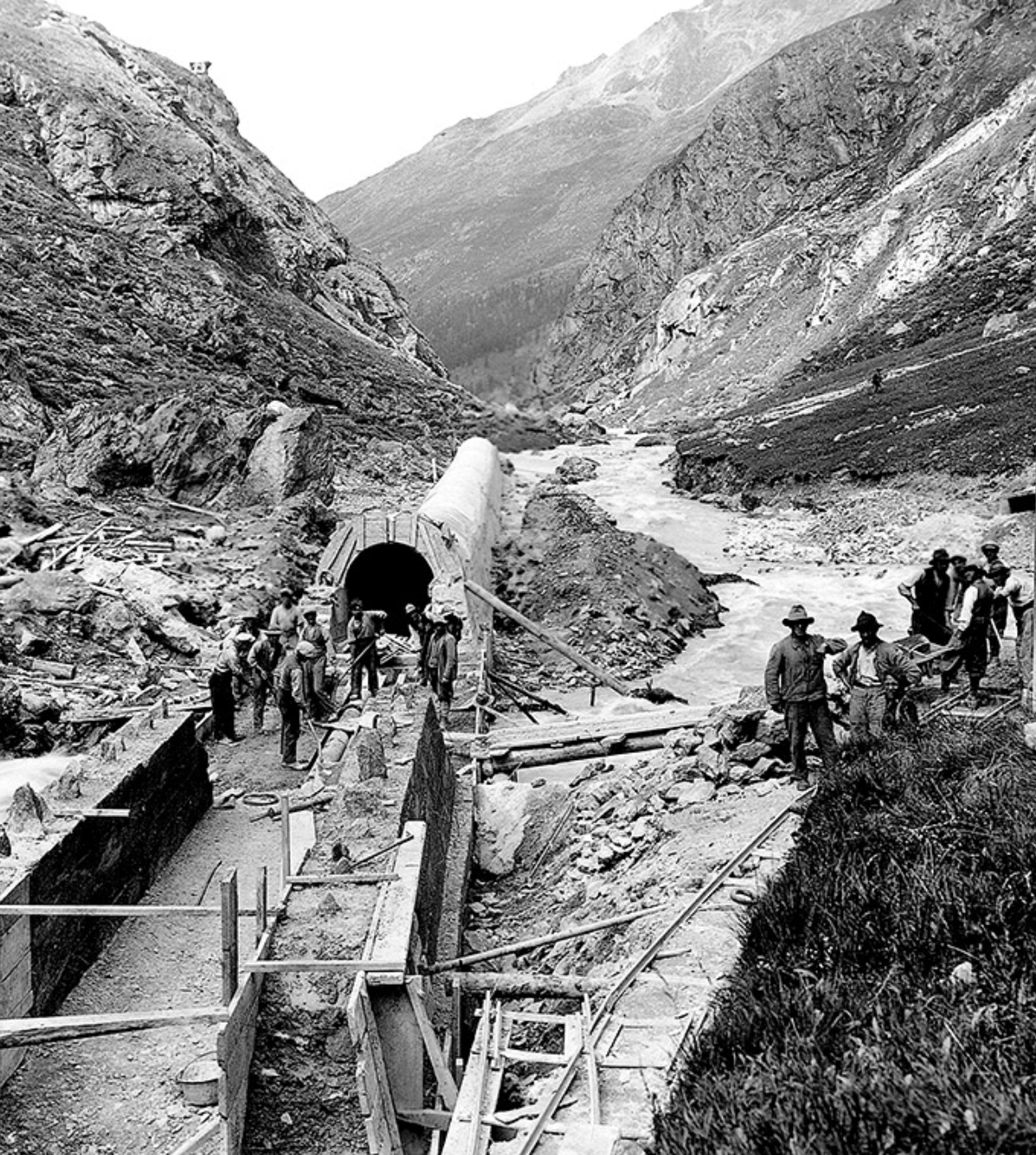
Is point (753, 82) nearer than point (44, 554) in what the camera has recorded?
No

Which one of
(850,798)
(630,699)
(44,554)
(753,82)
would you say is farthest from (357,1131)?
(753,82)

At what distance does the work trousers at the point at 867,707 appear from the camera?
319 inches

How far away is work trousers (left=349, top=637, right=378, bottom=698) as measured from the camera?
12.6 m

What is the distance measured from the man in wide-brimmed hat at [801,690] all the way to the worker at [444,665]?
445 centimetres

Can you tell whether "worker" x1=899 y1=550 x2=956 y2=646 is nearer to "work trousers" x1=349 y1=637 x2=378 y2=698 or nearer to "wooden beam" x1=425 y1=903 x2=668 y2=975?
"wooden beam" x1=425 y1=903 x2=668 y2=975

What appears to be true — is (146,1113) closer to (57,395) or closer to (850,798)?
(850,798)

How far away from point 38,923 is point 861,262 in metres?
64.7

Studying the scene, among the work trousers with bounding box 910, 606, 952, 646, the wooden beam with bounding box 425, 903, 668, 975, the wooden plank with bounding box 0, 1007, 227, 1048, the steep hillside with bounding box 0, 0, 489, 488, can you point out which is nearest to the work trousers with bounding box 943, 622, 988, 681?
the work trousers with bounding box 910, 606, 952, 646

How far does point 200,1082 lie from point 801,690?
4760 mm

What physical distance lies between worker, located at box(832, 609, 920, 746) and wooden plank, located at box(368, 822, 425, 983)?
3.53 metres

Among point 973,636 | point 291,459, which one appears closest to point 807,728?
point 973,636

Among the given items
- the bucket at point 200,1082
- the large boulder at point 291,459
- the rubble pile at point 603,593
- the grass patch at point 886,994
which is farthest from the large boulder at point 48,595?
the grass patch at point 886,994

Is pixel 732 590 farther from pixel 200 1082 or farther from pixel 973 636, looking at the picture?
pixel 200 1082

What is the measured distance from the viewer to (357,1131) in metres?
4.98
